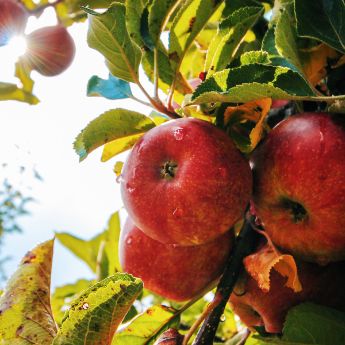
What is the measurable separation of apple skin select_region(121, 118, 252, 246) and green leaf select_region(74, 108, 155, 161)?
84 mm

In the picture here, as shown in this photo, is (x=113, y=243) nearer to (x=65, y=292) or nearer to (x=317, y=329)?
(x=65, y=292)

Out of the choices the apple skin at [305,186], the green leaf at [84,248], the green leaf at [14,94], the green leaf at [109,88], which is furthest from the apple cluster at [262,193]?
the green leaf at [84,248]

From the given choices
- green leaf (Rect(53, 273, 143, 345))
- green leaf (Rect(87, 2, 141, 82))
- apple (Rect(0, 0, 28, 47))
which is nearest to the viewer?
green leaf (Rect(53, 273, 143, 345))

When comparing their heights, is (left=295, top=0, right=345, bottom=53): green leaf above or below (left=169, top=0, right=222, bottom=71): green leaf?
below

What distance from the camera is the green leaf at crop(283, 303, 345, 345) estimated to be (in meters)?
0.74

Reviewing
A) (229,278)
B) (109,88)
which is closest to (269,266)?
(229,278)

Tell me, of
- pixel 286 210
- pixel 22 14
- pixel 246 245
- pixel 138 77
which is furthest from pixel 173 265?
pixel 22 14

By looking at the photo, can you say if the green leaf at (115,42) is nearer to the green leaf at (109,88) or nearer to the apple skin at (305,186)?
the green leaf at (109,88)

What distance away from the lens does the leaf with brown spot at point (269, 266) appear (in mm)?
744

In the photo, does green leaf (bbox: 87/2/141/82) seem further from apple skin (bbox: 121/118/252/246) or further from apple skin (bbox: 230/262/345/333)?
apple skin (bbox: 230/262/345/333)

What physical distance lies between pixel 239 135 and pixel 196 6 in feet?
0.81

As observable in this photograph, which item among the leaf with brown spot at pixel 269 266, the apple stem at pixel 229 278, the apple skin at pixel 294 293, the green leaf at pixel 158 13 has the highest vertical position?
the green leaf at pixel 158 13

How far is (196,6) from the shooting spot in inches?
36.1

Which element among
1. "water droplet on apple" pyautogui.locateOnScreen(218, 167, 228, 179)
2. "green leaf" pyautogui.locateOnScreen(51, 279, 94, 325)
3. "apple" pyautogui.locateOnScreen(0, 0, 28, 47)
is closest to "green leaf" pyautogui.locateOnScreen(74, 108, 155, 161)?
"water droplet on apple" pyautogui.locateOnScreen(218, 167, 228, 179)
